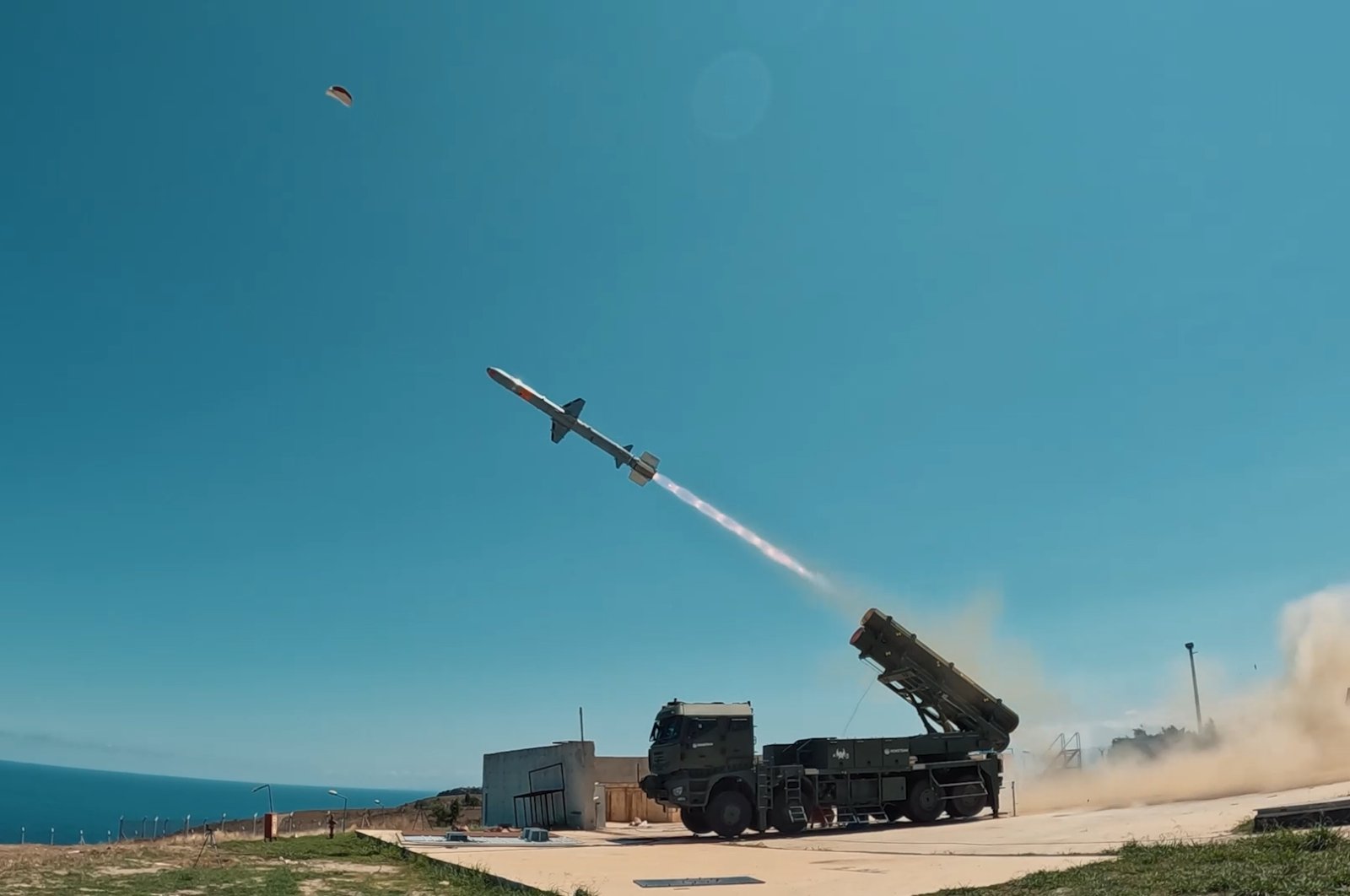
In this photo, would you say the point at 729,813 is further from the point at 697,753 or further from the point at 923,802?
the point at 923,802

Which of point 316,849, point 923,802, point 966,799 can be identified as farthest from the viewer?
point 966,799

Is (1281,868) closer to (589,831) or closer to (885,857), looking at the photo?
(885,857)

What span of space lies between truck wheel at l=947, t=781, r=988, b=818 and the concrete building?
8920mm

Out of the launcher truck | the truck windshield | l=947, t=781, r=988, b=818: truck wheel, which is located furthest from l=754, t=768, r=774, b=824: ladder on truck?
l=947, t=781, r=988, b=818: truck wheel

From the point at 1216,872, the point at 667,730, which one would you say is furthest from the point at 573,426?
the point at 1216,872

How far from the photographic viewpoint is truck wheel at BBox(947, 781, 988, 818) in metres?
25.1

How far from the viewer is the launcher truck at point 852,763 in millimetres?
22953

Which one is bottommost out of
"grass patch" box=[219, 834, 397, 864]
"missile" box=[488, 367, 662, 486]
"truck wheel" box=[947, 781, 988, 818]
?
"truck wheel" box=[947, 781, 988, 818]

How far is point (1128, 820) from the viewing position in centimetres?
1839

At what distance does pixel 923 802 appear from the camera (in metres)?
24.7

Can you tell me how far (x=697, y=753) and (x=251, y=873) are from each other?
10.9m

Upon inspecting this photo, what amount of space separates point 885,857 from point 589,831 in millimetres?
11941

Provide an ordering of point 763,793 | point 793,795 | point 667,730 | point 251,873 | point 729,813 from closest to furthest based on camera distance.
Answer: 1. point 251,873
2. point 729,813
3. point 763,793
4. point 793,795
5. point 667,730

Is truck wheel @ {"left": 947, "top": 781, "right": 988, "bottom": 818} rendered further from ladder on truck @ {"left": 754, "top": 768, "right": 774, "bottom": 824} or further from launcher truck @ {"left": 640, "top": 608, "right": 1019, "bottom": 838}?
ladder on truck @ {"left": 754, "top": 768, "right": 774, "bottom": 824}
